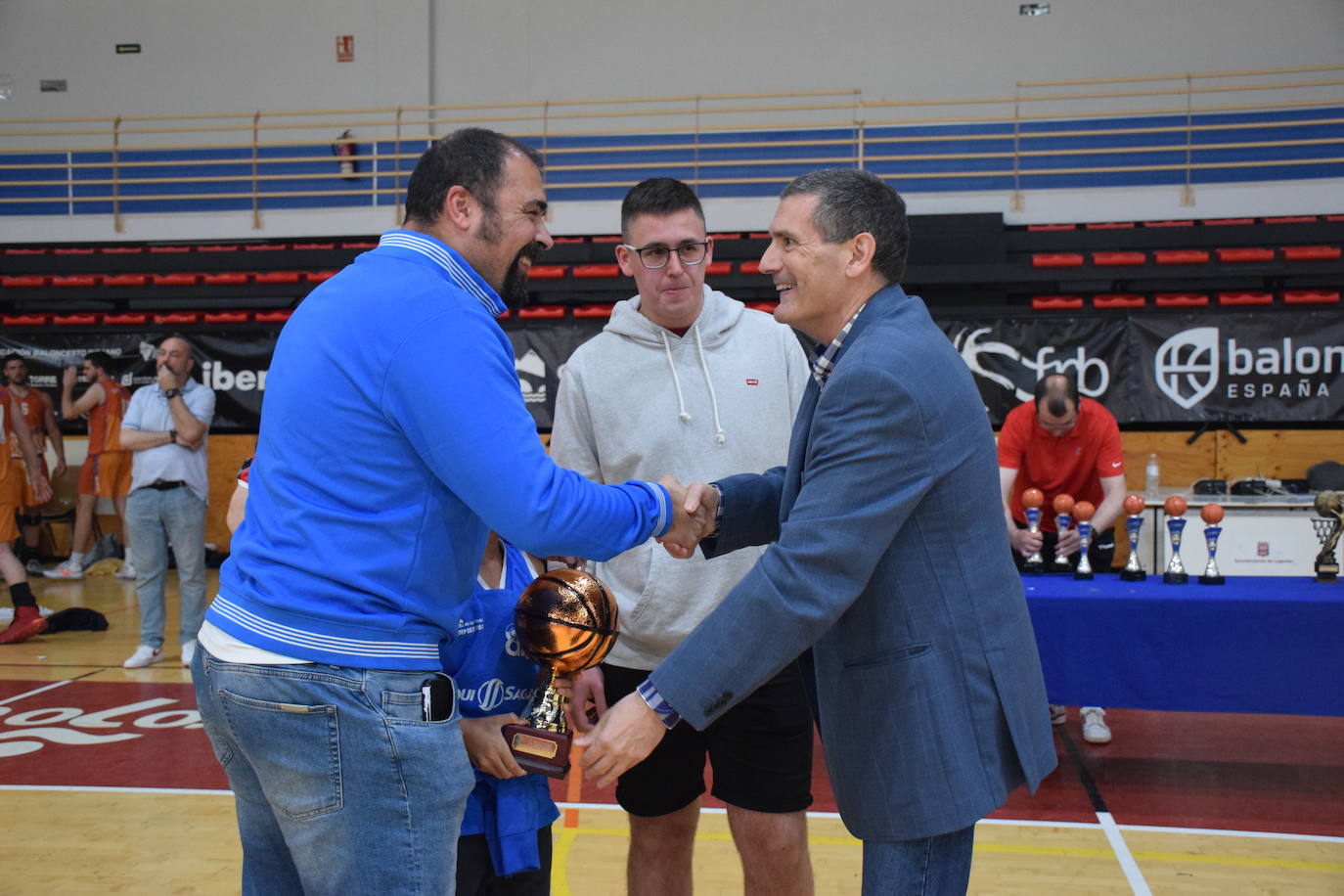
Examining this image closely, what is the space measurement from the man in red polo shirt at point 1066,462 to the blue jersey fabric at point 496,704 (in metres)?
3.41

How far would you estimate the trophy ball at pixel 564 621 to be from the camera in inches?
79.0

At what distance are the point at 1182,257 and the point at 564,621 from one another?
10807mm

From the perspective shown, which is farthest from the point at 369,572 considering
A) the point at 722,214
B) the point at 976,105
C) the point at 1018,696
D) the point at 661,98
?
the point at 976,105

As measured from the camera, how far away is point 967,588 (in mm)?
1796

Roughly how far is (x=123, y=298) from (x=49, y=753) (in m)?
9.25

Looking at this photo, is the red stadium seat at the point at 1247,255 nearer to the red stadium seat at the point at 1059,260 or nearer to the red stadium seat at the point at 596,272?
the red stadium seat at the point at 1059,260

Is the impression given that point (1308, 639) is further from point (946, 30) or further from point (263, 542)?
point (946, 30)

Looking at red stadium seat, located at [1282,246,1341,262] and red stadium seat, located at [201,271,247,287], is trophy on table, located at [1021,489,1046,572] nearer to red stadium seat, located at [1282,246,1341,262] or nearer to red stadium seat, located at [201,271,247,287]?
red stadium seat, located at [1282,246,1341,262]


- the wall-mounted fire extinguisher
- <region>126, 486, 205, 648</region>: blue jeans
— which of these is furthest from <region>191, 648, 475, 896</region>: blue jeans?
the wall-mounted fire extinguisher

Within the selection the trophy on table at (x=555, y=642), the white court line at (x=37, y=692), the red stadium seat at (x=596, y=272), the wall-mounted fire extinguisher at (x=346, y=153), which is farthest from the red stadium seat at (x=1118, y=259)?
the trophy on table at (x=555, y=642)

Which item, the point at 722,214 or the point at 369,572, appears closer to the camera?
the point at 369,572

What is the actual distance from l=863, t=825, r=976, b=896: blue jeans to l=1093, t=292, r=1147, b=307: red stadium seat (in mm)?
10118

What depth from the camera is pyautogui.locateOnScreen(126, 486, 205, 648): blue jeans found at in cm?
667

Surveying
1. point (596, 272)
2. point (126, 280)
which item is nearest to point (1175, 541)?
point (596, 272)
